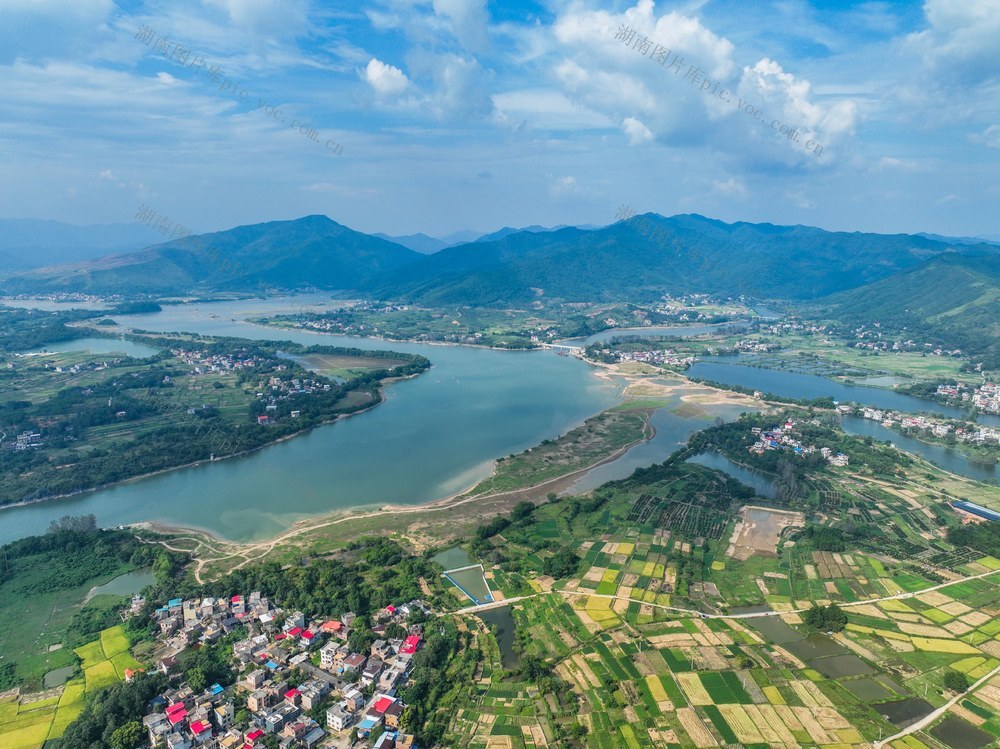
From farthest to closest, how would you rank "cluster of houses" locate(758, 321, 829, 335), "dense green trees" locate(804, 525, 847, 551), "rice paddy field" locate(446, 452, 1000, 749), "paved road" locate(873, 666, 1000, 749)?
1. "cluster of houses" locate(758, 321, 829, 335)
2. "dense green trees" locate(804, 525, 847, 551)
3. "rice paddy field" locate(446, 452, 1000, 749)
4. "paved road" locate(873, 666, 1000, 749)

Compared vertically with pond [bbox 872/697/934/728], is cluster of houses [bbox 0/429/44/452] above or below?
below

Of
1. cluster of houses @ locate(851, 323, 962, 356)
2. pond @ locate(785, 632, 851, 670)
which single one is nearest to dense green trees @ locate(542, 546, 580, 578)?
pond @ locate(785, 632, 851, 670)

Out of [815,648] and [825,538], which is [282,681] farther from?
[825,538]

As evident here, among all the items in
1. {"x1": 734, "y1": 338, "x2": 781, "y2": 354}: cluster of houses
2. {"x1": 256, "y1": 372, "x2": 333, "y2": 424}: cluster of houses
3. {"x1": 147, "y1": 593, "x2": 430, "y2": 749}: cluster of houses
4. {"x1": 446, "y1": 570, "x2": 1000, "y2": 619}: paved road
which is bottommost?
{"x1": 147, "y1": 593, "x2": 430, "y2": 749}: cluster of houses

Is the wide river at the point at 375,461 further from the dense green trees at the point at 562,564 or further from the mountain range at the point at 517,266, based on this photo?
the mountain range at the point at 517,266

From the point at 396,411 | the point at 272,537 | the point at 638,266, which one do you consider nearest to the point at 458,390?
the point at 396,411

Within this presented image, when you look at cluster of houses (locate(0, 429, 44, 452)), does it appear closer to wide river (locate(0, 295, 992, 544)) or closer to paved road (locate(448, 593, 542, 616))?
wide river (locate(0, 295, 992, 544))

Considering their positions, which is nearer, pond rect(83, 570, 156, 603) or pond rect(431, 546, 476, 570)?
pond rect(83, 570, 156, 603)

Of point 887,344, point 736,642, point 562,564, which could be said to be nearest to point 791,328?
point 887,344
